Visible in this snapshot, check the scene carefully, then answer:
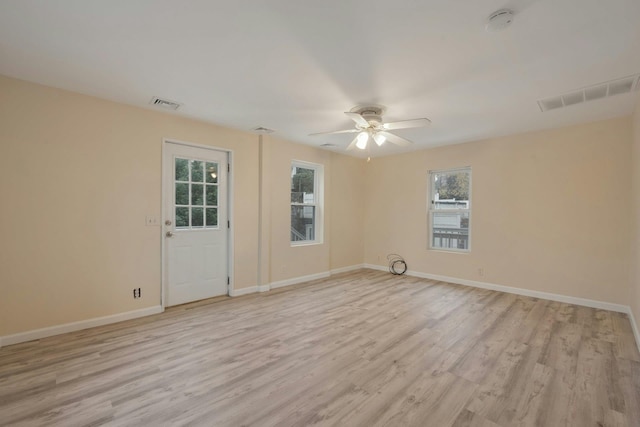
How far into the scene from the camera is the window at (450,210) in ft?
16.9

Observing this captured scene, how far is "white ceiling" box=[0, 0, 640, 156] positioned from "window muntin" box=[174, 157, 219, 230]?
0.91 metres

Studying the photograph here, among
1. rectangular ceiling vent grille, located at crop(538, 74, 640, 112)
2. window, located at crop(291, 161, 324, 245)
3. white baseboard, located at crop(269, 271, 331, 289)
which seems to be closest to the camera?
rectangular ceiling vent grille, located at crop(538, 74, 640, 112)

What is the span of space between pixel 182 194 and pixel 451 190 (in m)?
4.58

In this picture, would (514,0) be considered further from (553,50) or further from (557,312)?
(557,312)

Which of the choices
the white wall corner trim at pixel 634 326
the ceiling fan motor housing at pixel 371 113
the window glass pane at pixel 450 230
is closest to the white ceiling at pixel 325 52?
the ceiling fan motor housing at pixel 371 113

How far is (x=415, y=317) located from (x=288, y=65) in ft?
10.2

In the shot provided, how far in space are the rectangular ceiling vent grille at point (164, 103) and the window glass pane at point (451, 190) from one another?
456cm

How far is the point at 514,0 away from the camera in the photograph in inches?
66.4

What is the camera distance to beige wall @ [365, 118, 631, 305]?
3.74 m

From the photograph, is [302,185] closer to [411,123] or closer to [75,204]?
[411,123]

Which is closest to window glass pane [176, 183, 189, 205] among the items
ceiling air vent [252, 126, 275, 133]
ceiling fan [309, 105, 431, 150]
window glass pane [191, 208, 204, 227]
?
window glass pane [191, 208, 204, 227]

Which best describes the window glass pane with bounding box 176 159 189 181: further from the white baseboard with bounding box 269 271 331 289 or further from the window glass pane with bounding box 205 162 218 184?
the white baseboard with bounding box 269 271 331 289

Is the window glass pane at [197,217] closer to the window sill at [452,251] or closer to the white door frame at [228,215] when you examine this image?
the white door frame at [228,215]

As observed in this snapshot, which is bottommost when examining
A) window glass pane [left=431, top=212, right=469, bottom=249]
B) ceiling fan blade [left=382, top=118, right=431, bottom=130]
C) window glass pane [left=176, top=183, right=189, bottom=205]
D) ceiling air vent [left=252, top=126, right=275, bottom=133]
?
window glass pane [left=431, top=212, right=469, bottom=249]
